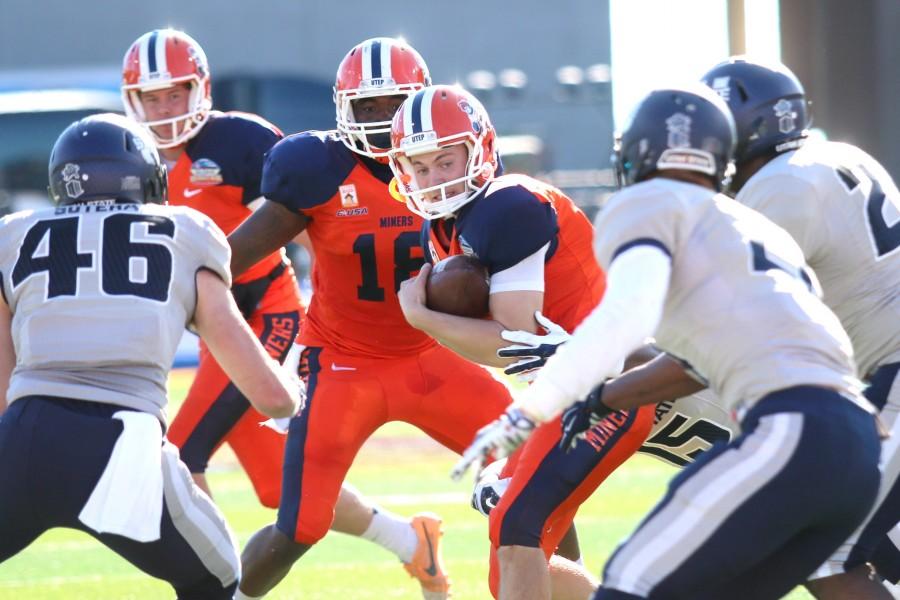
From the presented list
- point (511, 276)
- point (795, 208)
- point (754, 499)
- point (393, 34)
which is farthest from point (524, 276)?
point (393, 34)

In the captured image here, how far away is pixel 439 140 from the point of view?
4484mm

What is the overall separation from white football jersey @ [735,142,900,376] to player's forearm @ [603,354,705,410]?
63 cm

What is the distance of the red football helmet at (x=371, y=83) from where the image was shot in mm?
5083

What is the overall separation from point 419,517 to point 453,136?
1852 mm

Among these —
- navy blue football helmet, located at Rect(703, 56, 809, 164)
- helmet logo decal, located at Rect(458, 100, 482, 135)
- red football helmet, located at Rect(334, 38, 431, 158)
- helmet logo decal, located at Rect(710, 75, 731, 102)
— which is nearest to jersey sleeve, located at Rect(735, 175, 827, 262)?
navy blue football helmet, located at Rect(703, 56, 809, 164)

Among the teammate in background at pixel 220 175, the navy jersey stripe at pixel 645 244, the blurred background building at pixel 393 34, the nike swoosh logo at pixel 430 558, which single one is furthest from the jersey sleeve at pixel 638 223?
the blurred background building at pixel 393 34

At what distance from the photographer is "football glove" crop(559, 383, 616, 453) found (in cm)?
367

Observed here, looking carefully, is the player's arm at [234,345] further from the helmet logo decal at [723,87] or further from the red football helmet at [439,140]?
the helmet logo decal at [723,87]

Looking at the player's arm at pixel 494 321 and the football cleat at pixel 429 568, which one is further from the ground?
the player's arm at pixel 494 321

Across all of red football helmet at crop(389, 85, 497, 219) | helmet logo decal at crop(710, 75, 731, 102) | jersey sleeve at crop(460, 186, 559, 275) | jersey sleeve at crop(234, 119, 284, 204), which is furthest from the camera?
jersey sleeve at crop(234, 119, 284, 204)

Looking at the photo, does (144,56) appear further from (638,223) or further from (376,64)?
(638,223)

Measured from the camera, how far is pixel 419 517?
5.81m

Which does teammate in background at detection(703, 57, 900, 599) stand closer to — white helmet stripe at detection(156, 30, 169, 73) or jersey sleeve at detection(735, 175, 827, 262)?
jersey sleeve at detection(735, 175, 827, 262)

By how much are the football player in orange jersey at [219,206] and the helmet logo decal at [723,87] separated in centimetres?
215
